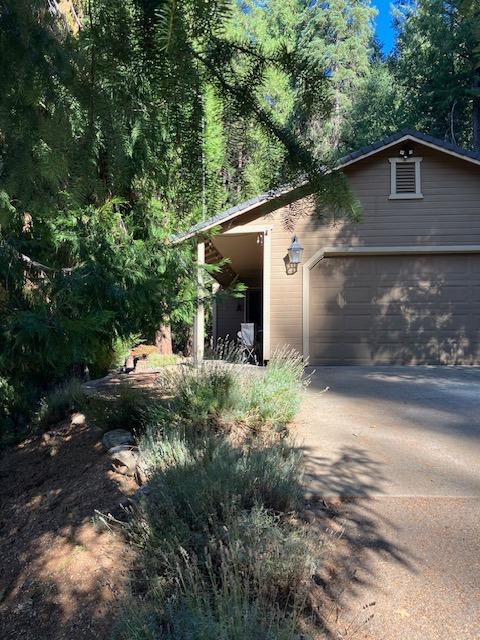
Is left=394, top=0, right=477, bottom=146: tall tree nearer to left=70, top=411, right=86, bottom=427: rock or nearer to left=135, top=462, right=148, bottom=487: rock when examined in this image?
left=70, top=411, right=86, bottom=427: rock

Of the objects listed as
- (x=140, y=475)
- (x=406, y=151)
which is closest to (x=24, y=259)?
(x=140, y=475)

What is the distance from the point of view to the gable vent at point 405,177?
444 inches

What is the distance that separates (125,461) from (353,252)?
300 inches

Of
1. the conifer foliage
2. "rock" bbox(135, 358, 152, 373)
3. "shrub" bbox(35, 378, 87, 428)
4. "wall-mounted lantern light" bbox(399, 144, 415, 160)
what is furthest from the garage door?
the conifer foliage

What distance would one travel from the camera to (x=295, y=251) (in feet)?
36.2

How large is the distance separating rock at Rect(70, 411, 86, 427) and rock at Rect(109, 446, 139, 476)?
2.22 metres

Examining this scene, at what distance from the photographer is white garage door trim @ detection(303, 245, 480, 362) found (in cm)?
1105

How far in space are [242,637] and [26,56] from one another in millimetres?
2158

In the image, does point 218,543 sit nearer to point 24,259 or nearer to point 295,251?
point 24,259

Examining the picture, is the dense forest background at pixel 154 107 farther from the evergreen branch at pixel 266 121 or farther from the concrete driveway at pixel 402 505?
the concrete driveway at pixel 402 505

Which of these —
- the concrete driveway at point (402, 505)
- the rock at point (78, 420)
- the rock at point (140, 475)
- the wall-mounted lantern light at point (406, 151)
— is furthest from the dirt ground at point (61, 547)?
the wall-mounted lantern light at point (406, 151)

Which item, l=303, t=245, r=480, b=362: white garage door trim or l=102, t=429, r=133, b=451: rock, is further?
l=303, t=245, r=480, b=362: white garage door trim

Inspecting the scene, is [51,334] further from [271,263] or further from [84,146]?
[271,263]

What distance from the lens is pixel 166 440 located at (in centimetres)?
447
